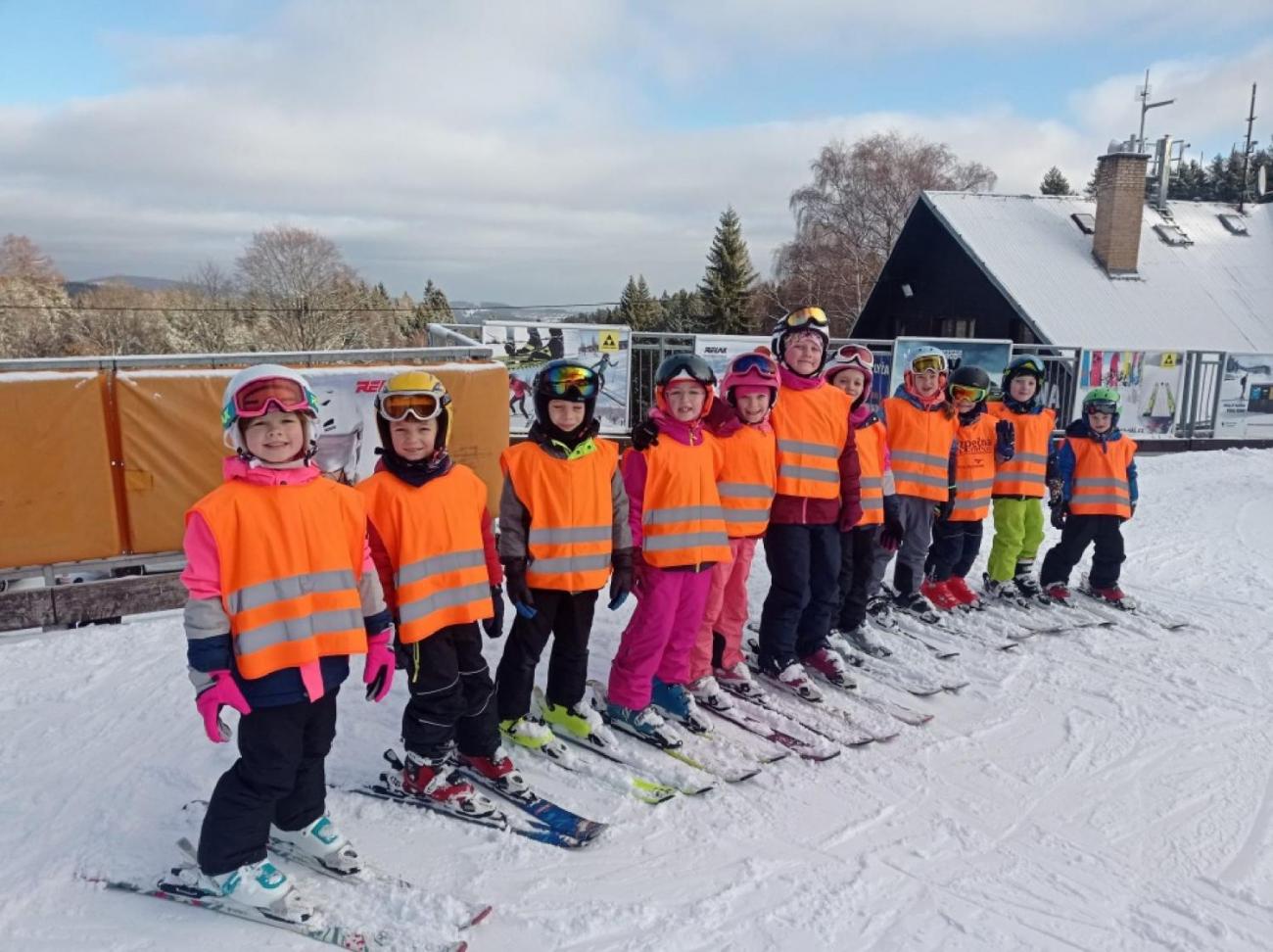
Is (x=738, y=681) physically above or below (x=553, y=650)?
below

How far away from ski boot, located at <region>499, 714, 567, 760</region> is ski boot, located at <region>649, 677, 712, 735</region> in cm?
59

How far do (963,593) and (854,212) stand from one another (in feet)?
105

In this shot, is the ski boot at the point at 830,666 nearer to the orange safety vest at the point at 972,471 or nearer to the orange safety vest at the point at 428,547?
the orange safety vest at the point at 972,471

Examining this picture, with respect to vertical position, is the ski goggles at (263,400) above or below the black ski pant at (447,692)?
above

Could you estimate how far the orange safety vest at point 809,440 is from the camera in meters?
4.61

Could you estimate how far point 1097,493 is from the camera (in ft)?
20.9

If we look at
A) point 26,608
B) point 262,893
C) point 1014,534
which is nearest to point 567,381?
point 262,893

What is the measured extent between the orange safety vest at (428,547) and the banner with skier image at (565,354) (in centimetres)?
814

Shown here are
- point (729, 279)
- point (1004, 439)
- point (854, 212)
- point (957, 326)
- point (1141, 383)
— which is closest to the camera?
point (1004, 439)

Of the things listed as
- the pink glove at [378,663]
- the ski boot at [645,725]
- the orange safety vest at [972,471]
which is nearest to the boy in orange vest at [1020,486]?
the orange safety vest at [972,471]

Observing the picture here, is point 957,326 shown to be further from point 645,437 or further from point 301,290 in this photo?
point 301,290

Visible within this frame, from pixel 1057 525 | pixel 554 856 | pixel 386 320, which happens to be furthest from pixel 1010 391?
pixel 386 320

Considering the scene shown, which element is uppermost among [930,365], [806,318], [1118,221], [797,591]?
[1118,221]

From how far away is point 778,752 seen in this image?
400cm
